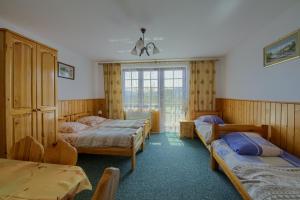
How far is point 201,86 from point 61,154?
4.32m

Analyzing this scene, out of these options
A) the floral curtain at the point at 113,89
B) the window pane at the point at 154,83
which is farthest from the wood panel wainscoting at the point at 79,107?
the window pane at the point at 154,83

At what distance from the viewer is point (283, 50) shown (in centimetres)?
229

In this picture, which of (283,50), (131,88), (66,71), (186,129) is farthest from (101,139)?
(283,50)

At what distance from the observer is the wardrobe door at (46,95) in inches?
94.3

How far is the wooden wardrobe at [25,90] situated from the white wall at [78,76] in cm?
81

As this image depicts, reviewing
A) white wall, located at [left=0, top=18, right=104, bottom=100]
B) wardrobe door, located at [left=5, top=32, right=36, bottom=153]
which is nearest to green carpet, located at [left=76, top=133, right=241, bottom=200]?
wardrobe door, located at [left=5, top=32, right=36, bottom=153]

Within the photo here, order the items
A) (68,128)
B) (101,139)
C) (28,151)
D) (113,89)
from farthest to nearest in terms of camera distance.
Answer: (113,89), (68,128), (101,139), (28,151)

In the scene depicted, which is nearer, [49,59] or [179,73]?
[49,59]

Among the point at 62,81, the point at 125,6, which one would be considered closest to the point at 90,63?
the point at 62,81

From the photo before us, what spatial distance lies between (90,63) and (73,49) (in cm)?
115

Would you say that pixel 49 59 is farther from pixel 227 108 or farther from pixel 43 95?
pixel 227 108

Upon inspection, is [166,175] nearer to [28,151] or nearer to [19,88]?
[28,151]

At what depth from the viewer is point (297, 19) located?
205cm

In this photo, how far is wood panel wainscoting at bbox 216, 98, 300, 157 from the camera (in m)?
2.07
